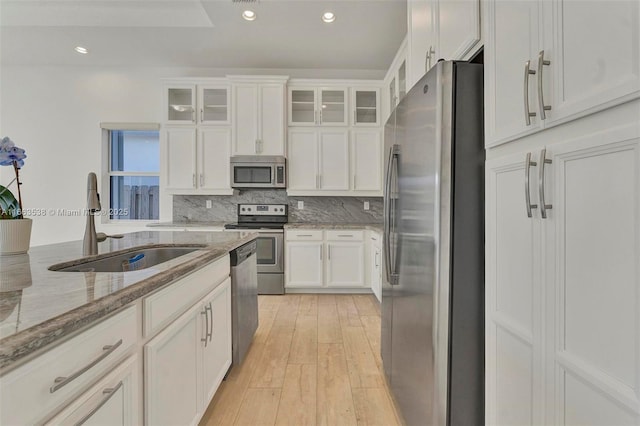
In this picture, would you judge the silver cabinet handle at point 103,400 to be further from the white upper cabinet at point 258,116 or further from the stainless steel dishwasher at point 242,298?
the white upper cabinet at point 258,116

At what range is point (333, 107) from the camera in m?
4.12

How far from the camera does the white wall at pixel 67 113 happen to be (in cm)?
430

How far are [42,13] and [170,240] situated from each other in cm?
338

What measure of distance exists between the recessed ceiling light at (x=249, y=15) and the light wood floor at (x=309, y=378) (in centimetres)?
301

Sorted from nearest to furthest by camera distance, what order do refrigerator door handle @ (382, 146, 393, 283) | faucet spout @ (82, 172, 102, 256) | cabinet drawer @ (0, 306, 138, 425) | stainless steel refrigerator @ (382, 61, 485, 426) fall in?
cabinet drawer @ (0, 306, 138, 425), stainless steel refrigerator @ (382, 61, 485, 426), faucet spout @ (82, 172, 102, 256), refrigerator door handle @ (382, 146, 393, 283)

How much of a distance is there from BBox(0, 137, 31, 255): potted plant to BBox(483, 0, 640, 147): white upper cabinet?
6.18 feet

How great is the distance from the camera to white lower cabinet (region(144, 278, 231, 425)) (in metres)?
1.02

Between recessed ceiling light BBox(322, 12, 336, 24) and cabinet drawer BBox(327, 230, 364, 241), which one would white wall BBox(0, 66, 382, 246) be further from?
cabinet drawer BBox(327, 230, 364, 241)

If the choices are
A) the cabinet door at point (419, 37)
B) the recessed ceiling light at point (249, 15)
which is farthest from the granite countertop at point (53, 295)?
the recessed ceiling light at point (249, 15)

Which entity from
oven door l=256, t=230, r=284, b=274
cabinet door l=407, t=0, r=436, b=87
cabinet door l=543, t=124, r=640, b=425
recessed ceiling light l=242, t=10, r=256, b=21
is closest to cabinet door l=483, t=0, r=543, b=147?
cabinet door l=543, t=124, r=640, b=425

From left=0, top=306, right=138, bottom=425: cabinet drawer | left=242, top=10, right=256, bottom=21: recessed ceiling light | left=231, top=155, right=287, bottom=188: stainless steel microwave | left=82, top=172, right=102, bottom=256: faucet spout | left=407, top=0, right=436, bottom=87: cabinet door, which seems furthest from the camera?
left=231, top=155, right=287, bottom=188: stainless steel microwave

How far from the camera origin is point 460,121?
120 cm

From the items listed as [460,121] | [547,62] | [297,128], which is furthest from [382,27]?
[547,62]

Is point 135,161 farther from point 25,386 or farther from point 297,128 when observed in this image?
point 25,386
